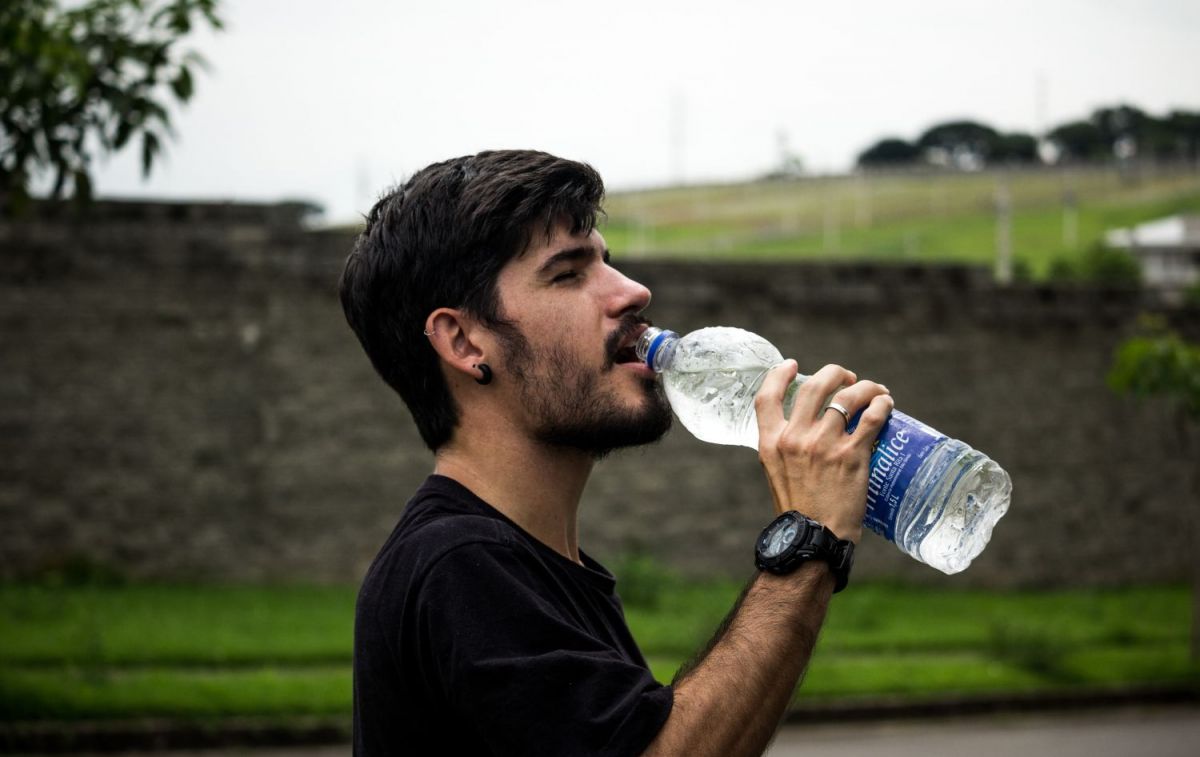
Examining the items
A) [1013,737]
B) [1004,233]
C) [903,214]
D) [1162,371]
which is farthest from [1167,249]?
[1013,737]

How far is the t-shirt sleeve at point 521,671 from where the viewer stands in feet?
6.23

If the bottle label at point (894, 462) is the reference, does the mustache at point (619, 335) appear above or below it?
above

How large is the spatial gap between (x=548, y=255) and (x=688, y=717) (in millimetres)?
789

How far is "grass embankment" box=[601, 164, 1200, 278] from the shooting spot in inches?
2073

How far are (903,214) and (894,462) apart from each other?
60.8m

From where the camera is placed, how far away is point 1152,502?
17344 mm

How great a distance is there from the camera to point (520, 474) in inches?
92.5

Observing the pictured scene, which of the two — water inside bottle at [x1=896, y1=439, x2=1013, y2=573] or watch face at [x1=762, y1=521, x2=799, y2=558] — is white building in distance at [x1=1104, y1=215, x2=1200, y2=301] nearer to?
water inside bottle at [x1=896, y1=439, x2=1013, y2=573]

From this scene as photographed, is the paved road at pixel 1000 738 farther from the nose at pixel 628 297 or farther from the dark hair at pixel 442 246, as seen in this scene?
the nose at pixel 628 297

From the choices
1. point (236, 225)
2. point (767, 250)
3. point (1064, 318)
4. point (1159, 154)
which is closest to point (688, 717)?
point (236, 225)

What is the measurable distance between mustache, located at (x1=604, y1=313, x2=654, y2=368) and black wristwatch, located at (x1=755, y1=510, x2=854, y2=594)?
382 millimetres

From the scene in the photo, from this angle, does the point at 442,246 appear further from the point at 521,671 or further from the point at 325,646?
the point at 325,646

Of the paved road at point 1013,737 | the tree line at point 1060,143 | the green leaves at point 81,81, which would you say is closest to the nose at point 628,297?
the green leaves at point 81,81

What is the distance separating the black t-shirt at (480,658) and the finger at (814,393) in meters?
0.44
